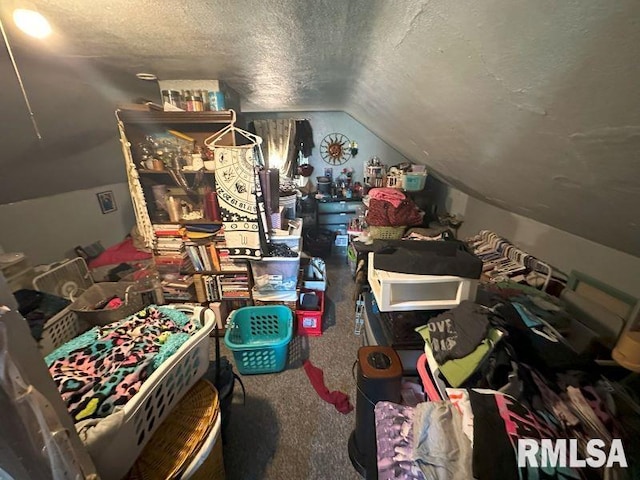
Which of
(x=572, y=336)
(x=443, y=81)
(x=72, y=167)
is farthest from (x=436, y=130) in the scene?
(x=72, y=167)

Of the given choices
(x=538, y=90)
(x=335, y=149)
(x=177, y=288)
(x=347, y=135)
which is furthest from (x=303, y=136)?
(x=538, y=90)

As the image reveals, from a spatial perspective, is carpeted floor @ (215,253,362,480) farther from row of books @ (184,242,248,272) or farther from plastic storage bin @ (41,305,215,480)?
row of books @ (184,242,248,272)

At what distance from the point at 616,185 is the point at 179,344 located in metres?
1.61

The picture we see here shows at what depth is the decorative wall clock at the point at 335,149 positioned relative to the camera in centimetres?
385

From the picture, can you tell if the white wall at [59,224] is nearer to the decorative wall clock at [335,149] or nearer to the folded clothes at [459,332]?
the decorative wall clock at [335,149]

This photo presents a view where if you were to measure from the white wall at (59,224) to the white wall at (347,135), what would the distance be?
2.22m

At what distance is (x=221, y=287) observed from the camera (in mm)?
2084

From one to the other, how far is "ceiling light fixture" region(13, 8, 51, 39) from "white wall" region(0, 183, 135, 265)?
1.79m

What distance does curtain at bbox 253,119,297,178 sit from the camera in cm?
366

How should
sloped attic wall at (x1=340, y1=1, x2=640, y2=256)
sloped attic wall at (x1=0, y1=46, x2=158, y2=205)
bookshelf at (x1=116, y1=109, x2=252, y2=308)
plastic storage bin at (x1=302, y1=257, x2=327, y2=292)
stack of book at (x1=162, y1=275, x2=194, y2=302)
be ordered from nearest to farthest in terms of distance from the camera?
sloped attic wall at (x1=340, y1=1, x2=640, y2=256), sloped attic wall at (x1=0, y1=46, x2=158, y2=205), bookshelf at (x1=116, y1=109, x2=252, y2=308), stack of book at (x1=162, y1=275, x2=194, y2=302), plastic storage bin at (x1=302, y1=257, x2=327, y2=292)

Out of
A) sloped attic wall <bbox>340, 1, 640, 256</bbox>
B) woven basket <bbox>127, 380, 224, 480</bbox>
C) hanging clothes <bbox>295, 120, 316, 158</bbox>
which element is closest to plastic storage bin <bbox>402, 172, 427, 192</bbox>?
sloped attic wall <bbox>340, 1, 640, 256</bbox>

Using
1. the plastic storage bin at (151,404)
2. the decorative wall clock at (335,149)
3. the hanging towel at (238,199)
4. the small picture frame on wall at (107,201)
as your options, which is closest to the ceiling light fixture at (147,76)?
the hanging towel at (238,199)

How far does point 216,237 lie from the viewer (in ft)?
6.34

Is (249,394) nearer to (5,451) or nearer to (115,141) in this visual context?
(5,451)
